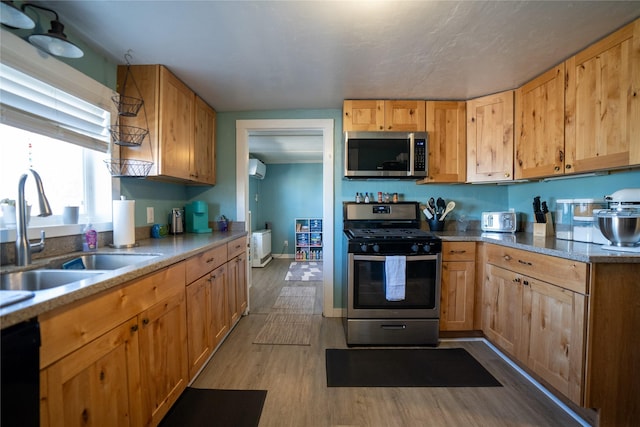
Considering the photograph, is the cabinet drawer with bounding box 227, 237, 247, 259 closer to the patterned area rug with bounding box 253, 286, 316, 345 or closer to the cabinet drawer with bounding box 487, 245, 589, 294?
the patterned area rug with bounding box 253, 286, 316, 345

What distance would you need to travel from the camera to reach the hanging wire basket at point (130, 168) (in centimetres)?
179

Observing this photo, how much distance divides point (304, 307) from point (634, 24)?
3279 mm

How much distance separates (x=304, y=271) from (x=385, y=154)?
2.91 m

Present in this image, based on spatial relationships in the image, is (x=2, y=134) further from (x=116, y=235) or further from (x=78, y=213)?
(x=116, y=235)

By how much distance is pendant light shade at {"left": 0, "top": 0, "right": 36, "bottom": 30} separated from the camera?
1.06 m

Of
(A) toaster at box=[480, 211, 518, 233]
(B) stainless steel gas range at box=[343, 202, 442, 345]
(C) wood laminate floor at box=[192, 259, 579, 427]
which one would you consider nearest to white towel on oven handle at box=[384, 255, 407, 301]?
(B) stainless steel gas range at box=[343, 202, 442, 345]

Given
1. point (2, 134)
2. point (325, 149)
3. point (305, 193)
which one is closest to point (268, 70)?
point (325, 149)

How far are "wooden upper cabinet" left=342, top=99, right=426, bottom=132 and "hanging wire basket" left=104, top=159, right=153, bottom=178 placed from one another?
1675mm

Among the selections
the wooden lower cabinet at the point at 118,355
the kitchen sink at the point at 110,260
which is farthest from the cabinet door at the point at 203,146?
the wooden lower cabinet at the point at 118,355

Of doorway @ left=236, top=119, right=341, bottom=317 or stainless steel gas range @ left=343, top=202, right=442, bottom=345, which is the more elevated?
doorway @ left=236, top=119, right=341, bottom=317

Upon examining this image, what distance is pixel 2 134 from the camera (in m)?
1.28

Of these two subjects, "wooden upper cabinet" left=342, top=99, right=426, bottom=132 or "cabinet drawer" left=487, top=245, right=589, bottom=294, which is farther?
"wooden upper cabinet" left=342, top=99, right=426, bottom=132

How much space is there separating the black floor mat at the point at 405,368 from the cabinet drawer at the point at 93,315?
1.28 m

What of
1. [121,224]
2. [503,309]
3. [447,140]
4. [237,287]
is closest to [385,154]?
[447,140]
